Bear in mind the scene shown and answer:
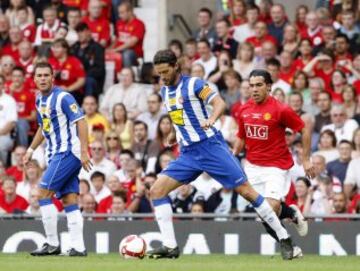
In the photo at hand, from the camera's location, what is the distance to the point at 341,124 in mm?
19531

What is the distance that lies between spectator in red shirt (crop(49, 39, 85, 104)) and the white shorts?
24.4 ft

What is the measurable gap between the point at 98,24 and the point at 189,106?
959 cm

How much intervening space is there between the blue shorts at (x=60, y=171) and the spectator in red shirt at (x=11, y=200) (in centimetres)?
475

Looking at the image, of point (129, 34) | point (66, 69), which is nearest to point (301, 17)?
point (129, 34)

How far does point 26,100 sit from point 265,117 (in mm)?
7896

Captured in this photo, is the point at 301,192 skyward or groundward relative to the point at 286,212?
groundward

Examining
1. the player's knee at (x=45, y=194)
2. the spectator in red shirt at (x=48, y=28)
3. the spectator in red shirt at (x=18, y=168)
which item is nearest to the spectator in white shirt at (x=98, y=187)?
the spectator in red shirt at (x=18, y=168)

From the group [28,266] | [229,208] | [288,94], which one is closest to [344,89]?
[288,94]

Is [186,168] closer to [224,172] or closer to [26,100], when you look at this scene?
[224,172]

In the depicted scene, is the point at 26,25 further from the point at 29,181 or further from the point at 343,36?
the point at 343,36

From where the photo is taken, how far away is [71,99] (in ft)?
46.9

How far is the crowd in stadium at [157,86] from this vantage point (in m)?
18.7

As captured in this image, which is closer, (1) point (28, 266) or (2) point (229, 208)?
(1) point (28, 266)

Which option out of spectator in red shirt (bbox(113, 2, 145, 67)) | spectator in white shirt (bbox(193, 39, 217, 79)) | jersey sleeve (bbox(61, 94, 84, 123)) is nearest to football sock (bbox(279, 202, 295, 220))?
jersey sleeve (bbox(61, 94, 84, 123))
